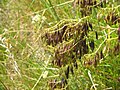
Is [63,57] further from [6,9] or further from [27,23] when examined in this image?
[6,9]

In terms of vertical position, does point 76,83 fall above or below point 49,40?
below

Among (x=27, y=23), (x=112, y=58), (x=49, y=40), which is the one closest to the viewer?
(x=49, y=40)

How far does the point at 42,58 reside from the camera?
2.25 m

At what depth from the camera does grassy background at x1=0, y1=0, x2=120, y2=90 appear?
70.1 inches

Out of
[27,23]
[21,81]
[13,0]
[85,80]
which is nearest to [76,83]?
[85,80]

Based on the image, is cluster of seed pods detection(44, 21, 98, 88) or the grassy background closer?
cluster of seed pods detection(44, 21, 98, 88)

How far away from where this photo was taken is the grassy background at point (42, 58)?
5.84 ft

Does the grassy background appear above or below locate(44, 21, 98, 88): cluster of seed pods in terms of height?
below

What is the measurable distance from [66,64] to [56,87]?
0.24m

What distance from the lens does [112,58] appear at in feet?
6.22

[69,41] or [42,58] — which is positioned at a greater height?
[69,41]

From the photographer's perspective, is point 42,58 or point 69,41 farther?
point 42,58

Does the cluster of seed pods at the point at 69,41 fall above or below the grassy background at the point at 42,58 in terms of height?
above

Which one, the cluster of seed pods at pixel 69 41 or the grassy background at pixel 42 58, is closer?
the cluster of seed pods at pixel 69 41
